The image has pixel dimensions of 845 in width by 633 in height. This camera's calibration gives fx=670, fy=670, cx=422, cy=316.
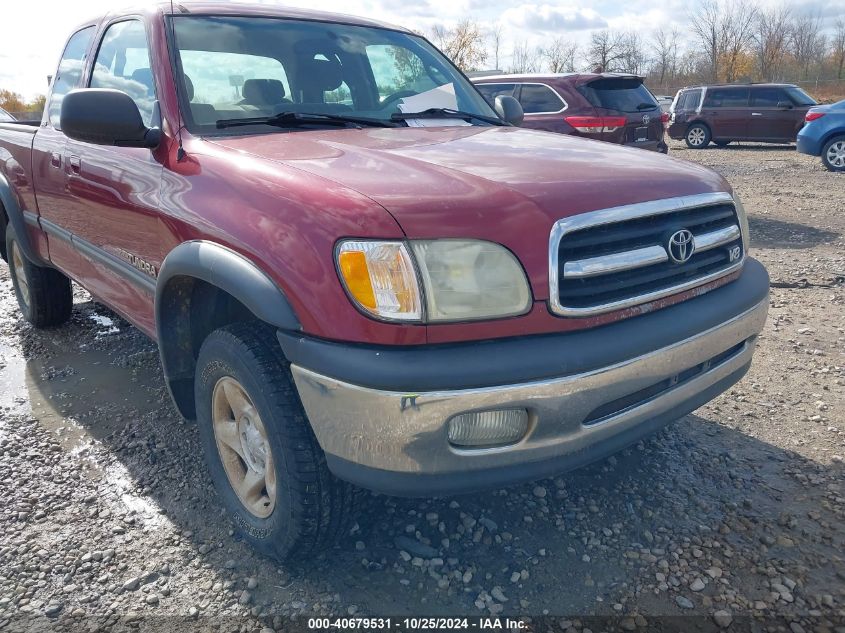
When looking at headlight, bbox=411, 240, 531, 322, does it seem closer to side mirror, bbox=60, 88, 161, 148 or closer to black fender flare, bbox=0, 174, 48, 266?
side mirror, bbox=60, 88, 161, 148

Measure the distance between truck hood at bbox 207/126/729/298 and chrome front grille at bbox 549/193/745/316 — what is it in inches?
1.8

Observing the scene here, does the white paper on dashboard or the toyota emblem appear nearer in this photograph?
the toyota emblem

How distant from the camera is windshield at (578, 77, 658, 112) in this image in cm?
789

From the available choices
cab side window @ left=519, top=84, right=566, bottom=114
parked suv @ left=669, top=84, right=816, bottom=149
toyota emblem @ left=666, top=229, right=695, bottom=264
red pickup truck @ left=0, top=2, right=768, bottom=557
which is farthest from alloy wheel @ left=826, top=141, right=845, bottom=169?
toyota emblem @ left=666, top=229, right=695, bottom=264

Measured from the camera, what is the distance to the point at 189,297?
256 cm

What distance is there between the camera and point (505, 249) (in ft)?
6.09

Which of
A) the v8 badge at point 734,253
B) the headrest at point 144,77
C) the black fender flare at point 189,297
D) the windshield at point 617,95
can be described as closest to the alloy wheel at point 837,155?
the windshield at point 617,95

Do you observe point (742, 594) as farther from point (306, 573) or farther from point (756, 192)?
point (756, 192)

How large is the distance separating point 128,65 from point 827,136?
12.9 metres

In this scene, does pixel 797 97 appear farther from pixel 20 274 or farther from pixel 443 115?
pixel 20 274

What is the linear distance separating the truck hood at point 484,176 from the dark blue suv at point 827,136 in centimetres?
1179

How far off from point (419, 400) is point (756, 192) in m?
10.1

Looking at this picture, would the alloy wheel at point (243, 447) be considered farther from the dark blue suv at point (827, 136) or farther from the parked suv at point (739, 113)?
the parked suv at point (739, 113)

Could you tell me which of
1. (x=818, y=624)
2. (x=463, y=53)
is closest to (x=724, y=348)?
(x=818, y=624)
